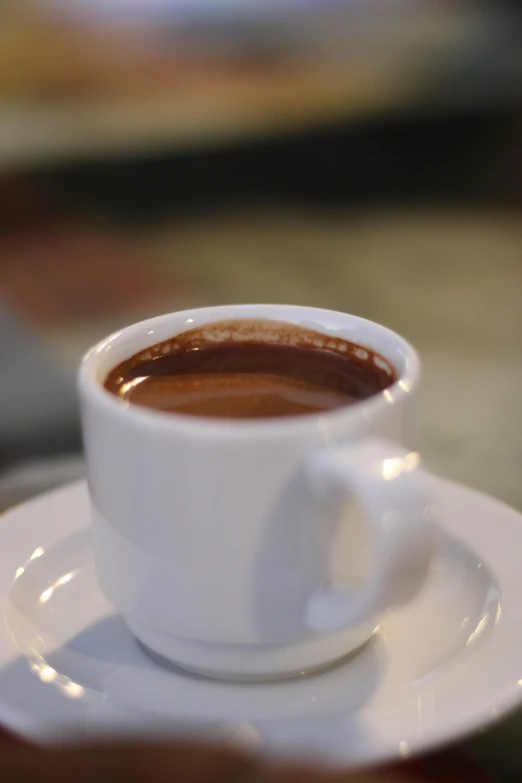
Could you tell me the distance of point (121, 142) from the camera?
112 inches

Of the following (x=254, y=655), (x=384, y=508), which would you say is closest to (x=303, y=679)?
(x=254, y=655)

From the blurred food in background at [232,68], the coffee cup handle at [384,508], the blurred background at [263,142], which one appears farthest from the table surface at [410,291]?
the blurred food in background at [232,68]

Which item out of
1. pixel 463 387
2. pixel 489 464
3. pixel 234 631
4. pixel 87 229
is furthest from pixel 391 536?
pixel 87 229

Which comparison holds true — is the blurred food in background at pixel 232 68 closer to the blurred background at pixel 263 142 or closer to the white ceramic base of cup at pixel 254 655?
the blurred background at pixel 263 142

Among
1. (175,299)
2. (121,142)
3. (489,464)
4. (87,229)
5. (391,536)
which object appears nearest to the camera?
(391,536)

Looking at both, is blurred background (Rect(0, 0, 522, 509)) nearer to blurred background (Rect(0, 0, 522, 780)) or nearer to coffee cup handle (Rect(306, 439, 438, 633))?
blurred background (Rect(0, 0, 522, 780))

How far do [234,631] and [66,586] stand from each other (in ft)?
0.60

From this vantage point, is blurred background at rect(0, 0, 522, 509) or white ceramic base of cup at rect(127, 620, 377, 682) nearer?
white ceramic base of cup at rect(127, 620, 377, 682)

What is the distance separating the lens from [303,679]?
1.67ft

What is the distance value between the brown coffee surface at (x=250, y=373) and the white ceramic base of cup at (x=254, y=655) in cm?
14

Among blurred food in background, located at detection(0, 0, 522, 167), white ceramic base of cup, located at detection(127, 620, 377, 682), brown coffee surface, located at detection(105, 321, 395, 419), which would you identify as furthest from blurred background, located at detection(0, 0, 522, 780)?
white ceramic base of cup, located at detection(127, 620, 377, 682)

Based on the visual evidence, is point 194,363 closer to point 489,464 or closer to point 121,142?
point 489,464

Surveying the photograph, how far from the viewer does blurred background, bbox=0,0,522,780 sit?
2.30m

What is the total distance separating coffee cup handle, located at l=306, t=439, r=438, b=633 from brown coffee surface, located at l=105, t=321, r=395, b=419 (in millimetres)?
104
